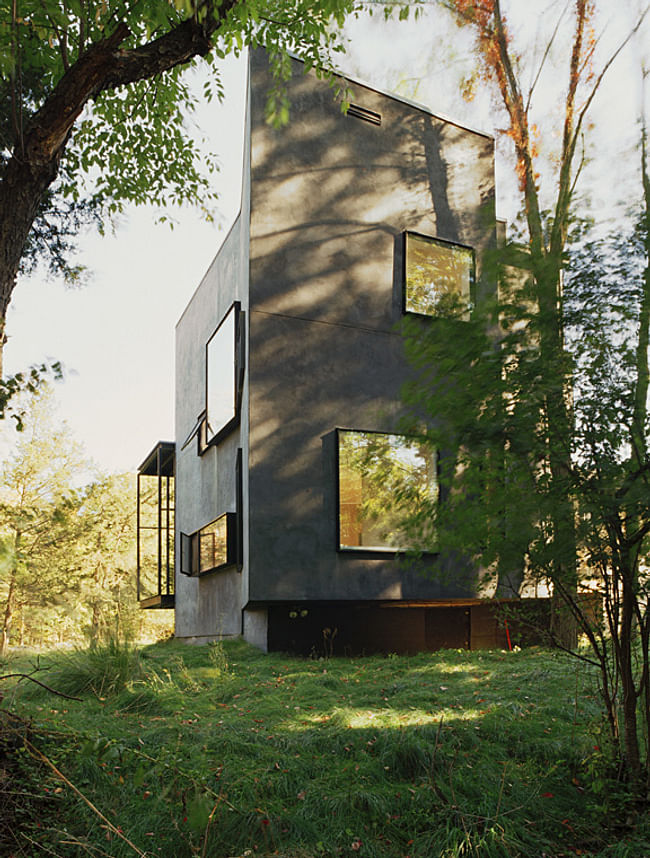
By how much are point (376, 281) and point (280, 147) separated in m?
2.36

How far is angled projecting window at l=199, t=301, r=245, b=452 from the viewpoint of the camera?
1018 centimetres

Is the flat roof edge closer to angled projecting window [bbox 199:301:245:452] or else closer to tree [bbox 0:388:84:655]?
angled projecting window [bbox 199:301:245:452]

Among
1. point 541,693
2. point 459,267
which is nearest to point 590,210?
point 541,693

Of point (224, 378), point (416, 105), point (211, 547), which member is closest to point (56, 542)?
point (211, 547)

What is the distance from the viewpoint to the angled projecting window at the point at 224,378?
1018 centimetres

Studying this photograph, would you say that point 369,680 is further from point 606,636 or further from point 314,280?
point 314,280

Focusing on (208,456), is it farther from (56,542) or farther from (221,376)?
(56,542)

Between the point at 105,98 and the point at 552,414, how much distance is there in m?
5.12

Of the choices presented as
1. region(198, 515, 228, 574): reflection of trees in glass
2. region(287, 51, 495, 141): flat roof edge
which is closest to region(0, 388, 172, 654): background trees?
region(198, 515, 228, 574): reflection of trees in glass

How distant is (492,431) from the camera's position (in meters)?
3.48

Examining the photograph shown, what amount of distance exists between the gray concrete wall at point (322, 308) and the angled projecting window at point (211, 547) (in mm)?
1356

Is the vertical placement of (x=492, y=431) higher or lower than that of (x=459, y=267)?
lower

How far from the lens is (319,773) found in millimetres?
4449

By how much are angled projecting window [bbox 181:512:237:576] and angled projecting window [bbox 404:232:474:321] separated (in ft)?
14.1
